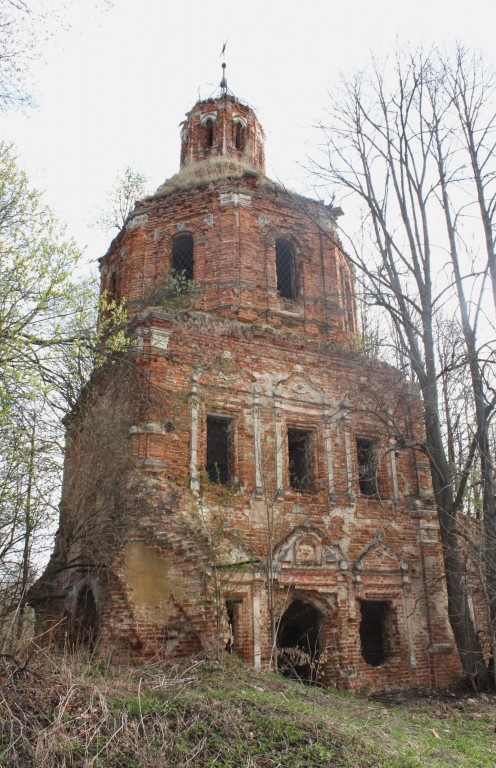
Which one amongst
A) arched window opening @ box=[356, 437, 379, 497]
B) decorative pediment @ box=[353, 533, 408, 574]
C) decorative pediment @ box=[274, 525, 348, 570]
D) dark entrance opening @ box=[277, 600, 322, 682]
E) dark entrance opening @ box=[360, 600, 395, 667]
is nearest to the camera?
decorative pediment @ box=[274, 525, 348, 570]

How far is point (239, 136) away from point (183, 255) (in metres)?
5.31

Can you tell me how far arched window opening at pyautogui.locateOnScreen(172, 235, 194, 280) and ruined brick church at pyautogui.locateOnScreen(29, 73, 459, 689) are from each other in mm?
55

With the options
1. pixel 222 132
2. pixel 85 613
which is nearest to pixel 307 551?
pixel 85 613

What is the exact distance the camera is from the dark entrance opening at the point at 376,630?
12.8 metres

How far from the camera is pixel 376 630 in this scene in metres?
13.2

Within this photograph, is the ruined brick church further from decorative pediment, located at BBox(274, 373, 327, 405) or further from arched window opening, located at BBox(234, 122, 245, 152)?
arched window opening, located at BBox(234, 122, 245, 152)

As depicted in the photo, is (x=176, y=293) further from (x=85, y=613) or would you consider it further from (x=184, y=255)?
(x=85, y=613)

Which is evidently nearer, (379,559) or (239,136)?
(379,559)

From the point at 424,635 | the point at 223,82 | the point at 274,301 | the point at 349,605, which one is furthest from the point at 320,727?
the point at 223,82

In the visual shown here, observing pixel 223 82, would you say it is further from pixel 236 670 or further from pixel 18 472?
pixel 236 670

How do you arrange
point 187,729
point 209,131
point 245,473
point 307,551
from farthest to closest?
point 209,131 < point 245,473 < point 307,551 < point 187,729

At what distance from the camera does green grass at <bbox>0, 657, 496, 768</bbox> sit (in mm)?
5598

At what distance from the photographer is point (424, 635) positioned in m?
12.7

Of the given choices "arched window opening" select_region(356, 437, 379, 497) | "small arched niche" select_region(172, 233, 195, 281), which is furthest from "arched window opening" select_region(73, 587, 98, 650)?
"small arched niche" select_region(172, 233, 195, 281)
